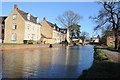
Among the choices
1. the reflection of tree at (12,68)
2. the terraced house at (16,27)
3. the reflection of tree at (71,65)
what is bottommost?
the reflection of tree at (71,65)

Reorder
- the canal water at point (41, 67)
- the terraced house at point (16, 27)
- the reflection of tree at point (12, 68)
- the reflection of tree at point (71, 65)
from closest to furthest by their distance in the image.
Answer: the reflection of tree at point (12, 68)
the canal water at point (41, 67)
the reflection of tree at point (71, 65)
the terraced house at point (16, 27)

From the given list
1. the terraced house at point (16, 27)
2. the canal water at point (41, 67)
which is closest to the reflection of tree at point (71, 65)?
the canal water at point (41, 67)

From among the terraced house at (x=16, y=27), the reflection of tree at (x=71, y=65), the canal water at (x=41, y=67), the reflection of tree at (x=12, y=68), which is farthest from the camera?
the terraced house at (x=16, y=27)

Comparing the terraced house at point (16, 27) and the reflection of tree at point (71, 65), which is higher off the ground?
the terraced house at point (16, 27)

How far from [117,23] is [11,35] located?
96.2ft

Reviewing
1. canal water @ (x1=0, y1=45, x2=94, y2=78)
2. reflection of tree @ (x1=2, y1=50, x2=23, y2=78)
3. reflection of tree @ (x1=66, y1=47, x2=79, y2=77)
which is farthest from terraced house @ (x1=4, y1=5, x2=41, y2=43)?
reflection of tree @ (x1=2, y1=50, x2=23, y2=78)

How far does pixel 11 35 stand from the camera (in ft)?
200

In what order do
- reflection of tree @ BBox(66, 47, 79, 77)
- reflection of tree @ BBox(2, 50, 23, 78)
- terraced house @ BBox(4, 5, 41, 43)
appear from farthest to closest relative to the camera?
terraced house @ BBox(4, 5, 41, 43), reflection of tree @ BBox(66, 47, 79, 77), reflection of tree @ BBox(2, 50, 23, 78)

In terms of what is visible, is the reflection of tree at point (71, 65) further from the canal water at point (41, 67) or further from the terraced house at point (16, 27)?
the terraced house at point (16, 27)

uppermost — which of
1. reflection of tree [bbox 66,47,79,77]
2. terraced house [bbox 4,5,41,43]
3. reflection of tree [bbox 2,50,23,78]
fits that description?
terraced house [bbox 4,5,41,43]

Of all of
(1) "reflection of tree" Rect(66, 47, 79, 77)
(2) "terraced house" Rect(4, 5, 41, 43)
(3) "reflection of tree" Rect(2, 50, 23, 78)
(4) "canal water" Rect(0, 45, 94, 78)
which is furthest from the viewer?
(2) "terraced house" Rect(4, 5, 41, 43)

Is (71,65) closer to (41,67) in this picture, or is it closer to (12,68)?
(41,67)

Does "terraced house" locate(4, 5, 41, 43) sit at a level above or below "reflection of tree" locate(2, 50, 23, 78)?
above

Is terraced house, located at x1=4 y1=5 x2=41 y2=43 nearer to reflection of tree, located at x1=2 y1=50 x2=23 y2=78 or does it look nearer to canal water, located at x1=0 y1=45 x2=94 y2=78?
canal water, located at x1=0 y1=45 x2=94 y2=78
